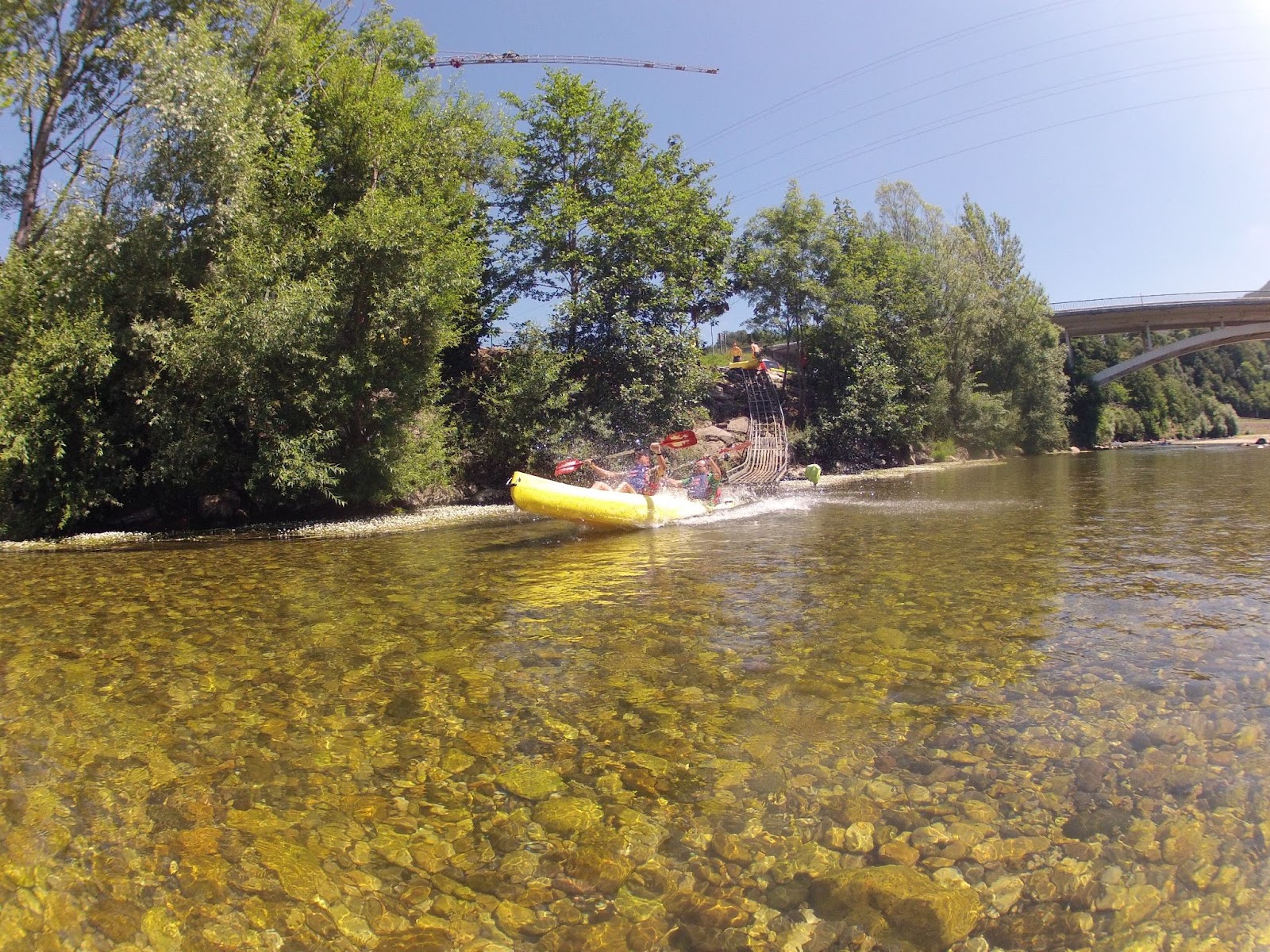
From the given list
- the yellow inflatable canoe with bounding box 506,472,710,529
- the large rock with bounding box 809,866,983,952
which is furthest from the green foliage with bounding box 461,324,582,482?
the large rock with bounding box 809,866,983,952

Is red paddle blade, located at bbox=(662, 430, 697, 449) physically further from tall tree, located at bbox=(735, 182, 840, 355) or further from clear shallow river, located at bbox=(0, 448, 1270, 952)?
tall tree, located at bbox=(735, 182, 840, 355)

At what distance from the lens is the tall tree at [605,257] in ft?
78.9

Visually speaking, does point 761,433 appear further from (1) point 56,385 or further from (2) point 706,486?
(1) point 56,385

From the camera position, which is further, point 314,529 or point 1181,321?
point 1181,321

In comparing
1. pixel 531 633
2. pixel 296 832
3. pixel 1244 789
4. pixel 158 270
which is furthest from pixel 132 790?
pixel 158 270

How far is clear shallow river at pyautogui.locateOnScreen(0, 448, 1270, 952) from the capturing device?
9.32 feet

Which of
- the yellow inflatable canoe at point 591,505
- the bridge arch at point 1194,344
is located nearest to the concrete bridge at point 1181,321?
the bridge arch at point 1194,344

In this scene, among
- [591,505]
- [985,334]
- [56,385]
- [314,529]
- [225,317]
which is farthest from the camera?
[985,334]

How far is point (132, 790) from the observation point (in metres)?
3.79

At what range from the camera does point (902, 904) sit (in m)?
2.88

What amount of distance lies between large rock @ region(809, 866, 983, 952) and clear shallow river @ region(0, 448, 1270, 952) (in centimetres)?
1

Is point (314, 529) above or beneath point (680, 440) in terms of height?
beneath

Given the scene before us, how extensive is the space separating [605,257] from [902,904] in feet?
77.3

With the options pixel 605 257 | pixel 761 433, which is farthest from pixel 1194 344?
pixel 605 257
